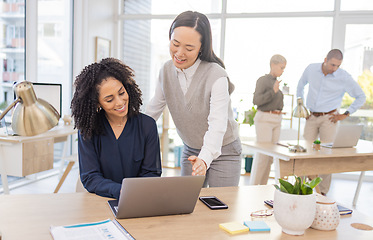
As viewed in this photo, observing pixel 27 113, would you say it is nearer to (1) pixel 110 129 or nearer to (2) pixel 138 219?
(2) pixel 138 219

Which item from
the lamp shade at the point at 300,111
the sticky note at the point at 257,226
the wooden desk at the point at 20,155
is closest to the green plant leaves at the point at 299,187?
the sticky note at the point at 257,226

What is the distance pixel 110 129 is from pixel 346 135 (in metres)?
2.44

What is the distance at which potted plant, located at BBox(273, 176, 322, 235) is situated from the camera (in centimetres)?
122

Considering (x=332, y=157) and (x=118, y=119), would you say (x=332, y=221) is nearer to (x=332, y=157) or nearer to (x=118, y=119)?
(x=118, y=119)

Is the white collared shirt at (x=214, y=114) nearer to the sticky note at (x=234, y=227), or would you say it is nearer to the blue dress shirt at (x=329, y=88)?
the sticky note at (x=234, y=227)

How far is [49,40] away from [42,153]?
2.11 metres

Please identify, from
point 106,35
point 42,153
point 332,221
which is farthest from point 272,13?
point 332,221

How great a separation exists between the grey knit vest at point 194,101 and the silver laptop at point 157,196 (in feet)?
2.26

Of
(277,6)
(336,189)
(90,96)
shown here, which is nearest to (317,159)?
(336,189)

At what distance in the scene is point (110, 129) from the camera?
5.64 feet

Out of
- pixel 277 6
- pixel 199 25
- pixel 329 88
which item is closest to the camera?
pixel 199 25

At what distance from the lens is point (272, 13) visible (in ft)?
17.5

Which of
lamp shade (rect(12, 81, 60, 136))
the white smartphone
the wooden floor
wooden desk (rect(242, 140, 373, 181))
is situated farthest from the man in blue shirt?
lamp shade (rect(12, 81, 60, 136))

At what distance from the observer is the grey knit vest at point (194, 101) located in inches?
75.3
